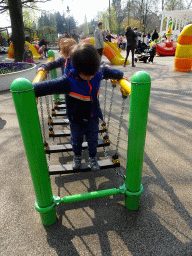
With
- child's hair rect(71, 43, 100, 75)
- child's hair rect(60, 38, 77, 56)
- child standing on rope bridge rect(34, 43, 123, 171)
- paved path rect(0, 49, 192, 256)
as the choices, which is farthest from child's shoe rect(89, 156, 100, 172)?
child's hair rect(60, 38, 77, 56)

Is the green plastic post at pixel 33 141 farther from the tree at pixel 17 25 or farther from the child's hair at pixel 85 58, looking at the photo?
the tree at pixel 17 25

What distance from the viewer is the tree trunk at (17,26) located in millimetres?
8102

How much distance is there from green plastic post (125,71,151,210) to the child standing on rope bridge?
373 millimetres

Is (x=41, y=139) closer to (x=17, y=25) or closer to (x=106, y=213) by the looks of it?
(x=106, y=213)

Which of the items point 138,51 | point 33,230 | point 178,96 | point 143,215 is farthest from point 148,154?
point 138,51

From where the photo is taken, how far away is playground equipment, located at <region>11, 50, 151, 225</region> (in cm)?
124

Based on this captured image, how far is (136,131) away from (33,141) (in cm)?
77

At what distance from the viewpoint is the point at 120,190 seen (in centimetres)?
175

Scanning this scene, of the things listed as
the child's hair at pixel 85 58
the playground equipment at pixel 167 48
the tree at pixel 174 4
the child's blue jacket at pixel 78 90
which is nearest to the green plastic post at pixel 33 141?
the child's blue jacket at pixel 78 90

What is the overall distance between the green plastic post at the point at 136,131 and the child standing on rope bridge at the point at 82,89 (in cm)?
37

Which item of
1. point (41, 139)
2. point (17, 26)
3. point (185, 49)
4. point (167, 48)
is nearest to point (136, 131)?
point (41, 139)

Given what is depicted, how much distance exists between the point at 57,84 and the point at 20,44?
8.61 m

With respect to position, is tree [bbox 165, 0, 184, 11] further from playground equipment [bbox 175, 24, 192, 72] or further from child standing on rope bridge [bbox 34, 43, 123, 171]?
child standing on rope bridge [bbox 34, 43, 123, 171]

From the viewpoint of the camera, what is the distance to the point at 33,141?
1366 millimetres
